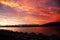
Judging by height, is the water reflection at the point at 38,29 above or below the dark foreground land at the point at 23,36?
above

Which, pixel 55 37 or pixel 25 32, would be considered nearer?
pixel 55 37

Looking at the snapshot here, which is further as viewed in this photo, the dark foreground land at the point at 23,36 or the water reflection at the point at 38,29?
the water reflection at the point at 38,29

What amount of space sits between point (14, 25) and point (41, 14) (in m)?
0.33

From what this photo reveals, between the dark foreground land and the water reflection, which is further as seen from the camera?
the water reflection

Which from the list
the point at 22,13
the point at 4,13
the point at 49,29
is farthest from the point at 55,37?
the point at 4,13

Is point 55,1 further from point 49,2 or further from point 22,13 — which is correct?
point 22,13

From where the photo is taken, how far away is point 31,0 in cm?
223

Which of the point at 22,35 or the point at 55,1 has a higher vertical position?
the point at 55,1

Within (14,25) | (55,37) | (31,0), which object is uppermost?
(31,0)

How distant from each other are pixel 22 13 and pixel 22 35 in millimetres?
280

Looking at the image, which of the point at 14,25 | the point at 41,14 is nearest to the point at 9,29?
the point at 14,25

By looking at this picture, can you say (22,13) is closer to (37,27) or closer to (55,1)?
(37,27)

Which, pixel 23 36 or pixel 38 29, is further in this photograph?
pixel 38 29

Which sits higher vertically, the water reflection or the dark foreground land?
the water reflection
